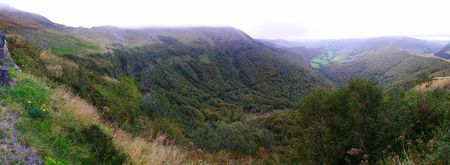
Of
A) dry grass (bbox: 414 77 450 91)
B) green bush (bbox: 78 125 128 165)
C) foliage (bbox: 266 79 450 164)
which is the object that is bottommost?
dry grass (bbox: 414 77 450 91)

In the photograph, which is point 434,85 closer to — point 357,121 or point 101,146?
point 357,121

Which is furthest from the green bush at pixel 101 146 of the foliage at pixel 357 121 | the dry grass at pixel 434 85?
the dry grass at pixel 434 85

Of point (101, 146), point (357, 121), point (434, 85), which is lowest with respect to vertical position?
point (434, 85)

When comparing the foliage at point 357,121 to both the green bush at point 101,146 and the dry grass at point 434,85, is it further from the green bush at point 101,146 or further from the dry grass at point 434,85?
the dry grass at point 434,85

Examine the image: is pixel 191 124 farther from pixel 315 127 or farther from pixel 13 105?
pixel 13 105

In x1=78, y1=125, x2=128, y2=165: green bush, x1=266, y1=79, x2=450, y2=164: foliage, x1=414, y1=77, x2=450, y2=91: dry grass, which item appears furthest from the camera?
x1=414, y1=77, x2=450, y2=91: dry grass

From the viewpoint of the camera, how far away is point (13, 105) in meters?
8.02

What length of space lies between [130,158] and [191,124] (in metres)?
93.6

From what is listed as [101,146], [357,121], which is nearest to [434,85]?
[357,121]

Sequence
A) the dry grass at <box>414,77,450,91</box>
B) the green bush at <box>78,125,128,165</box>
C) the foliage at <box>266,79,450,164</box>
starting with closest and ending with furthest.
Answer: the green bush at <box>78,125,128,165</box>
the foliage at <box>266,79,450,164</box>
the dry grass at <box>414,77,450,91</box>

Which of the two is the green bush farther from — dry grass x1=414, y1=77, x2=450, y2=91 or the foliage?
dry grass x1=414, y1=77, x2=450, y2=91

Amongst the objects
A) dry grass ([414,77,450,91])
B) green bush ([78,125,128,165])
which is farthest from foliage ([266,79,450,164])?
dry grass ([414,77,450,91])

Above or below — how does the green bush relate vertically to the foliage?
above

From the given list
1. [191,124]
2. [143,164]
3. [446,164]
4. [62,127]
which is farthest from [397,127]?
[191,124]
